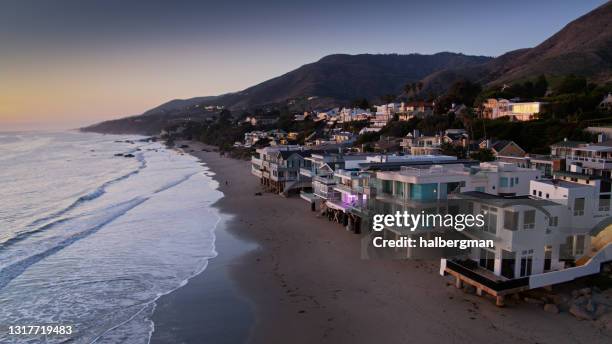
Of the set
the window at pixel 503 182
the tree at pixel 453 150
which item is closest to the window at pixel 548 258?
the window at pixel 503 182

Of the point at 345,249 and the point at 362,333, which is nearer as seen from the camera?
the point at 362,333

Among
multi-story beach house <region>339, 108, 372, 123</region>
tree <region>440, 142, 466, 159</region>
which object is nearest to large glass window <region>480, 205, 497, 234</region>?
tree <region>440, 142, 466, 159</region>

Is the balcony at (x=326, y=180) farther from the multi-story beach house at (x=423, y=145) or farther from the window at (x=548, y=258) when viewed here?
the multi-story beach house at (x=423, y=145)

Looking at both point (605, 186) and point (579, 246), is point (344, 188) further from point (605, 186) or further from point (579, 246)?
point (605, 186)

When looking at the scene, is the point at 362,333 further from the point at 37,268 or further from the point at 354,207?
the point at 37,268

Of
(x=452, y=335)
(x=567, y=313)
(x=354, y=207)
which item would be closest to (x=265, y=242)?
(x=354, y=207)

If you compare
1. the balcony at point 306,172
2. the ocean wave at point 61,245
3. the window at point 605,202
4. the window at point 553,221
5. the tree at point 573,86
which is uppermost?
the tree at point 573,86

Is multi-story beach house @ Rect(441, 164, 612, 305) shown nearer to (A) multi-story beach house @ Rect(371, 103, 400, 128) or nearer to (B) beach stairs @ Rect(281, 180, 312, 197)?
(B) beach stairs @ Rect(281, 180, 312, 197)
